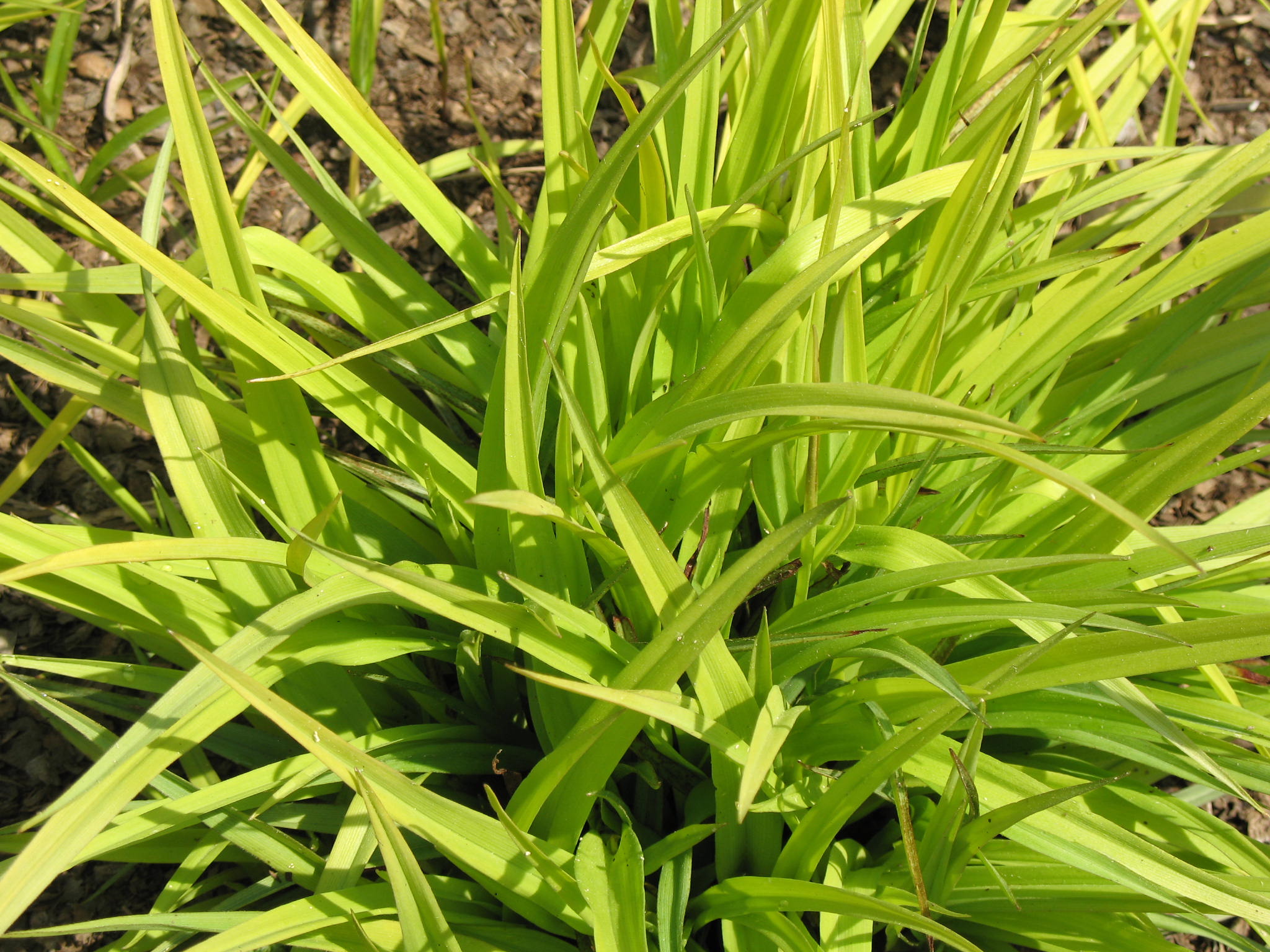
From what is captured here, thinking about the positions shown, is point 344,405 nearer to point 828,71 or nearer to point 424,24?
point 828,71

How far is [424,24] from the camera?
1.41 metres

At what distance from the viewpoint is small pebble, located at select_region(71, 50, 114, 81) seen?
A: 4.43 feet

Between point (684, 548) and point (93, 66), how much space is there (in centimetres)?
130

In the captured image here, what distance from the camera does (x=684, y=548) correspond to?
2.63 feet

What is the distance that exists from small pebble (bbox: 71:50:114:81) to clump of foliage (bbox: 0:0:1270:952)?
54 cm

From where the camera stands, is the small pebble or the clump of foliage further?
the small pebble

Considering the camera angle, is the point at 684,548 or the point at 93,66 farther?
the point at 93,66

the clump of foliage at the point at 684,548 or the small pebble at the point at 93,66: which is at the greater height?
the small pebble at the point at 93,66

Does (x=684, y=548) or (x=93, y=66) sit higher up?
(x=93, y=66)

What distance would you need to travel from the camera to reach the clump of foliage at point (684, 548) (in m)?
0.61

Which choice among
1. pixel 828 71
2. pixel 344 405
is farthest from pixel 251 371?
pixel 828 71

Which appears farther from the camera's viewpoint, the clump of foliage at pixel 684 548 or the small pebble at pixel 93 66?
the small pebble at pixel 93 66

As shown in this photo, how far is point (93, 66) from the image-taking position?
1356 mm

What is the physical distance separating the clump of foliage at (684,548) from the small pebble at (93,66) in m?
0.54
